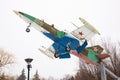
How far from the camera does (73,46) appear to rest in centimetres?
802

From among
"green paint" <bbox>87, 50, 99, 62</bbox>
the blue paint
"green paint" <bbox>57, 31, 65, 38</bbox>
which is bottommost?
"green paint" <bbox>87, 50, 99, 62</bbox>

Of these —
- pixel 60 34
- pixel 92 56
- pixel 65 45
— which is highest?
pixel 60 34

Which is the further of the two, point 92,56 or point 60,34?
point 60,34

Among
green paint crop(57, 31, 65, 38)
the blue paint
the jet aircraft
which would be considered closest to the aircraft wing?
the jet aircraft

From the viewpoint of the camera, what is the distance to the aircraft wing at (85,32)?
26.4ft

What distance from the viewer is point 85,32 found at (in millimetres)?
8234

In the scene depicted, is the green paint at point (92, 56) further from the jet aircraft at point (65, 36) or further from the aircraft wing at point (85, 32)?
the aircraft wing at point (85, 32)

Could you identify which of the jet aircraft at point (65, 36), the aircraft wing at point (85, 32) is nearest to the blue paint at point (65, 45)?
the jet aircraft at point (65, 36)

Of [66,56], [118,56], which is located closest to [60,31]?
[66,56]

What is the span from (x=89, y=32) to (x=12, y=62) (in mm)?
30293

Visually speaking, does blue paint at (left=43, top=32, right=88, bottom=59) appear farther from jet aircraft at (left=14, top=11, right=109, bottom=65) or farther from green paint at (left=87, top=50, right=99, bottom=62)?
green paint at (left=87, top=50, right=99, bottom=62)

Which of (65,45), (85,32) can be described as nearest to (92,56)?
(85,32)

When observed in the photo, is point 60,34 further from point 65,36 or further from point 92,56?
point 92,56

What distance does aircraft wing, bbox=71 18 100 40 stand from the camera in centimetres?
805
